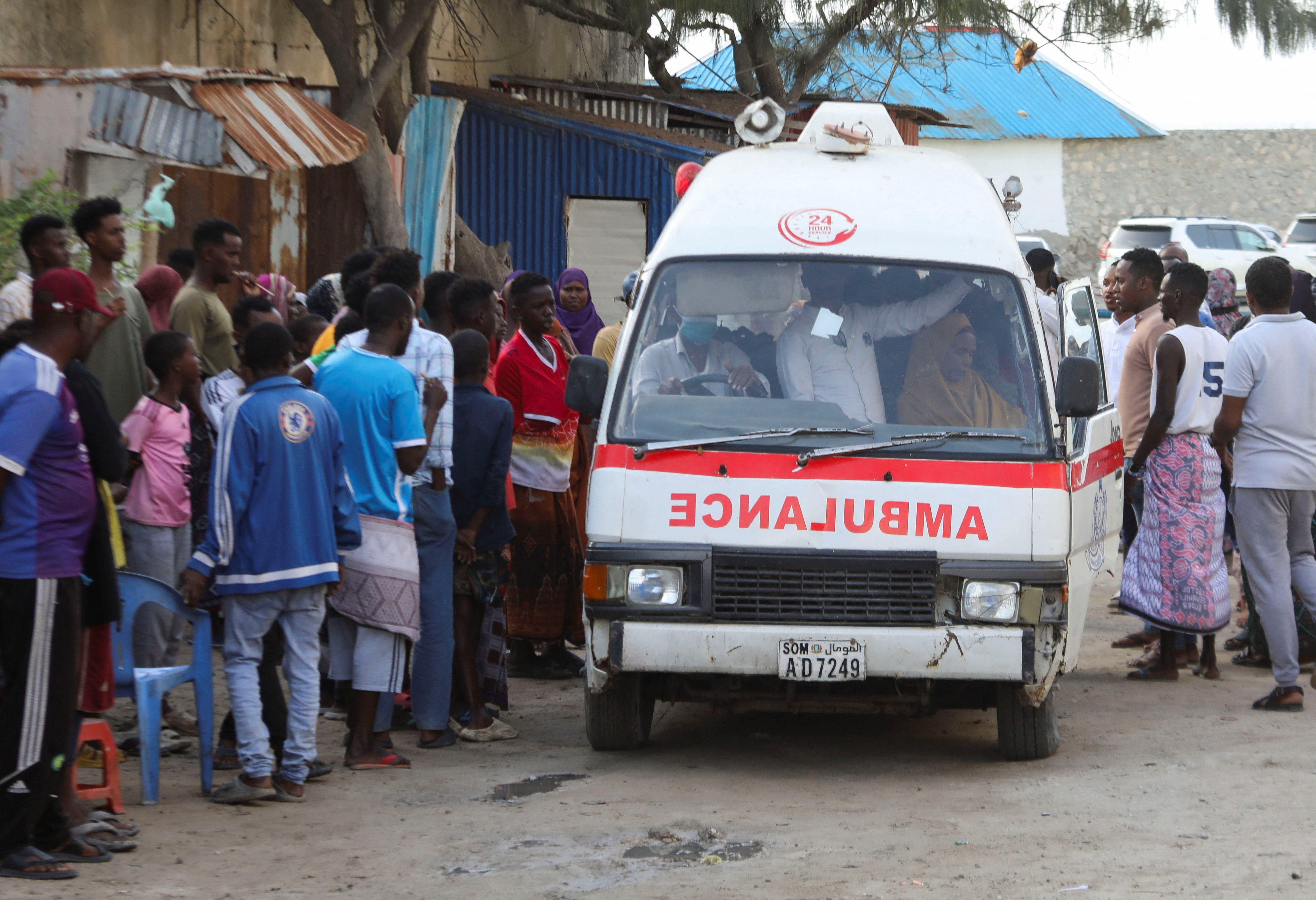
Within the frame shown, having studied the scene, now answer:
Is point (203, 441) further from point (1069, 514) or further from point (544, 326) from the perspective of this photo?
point (1069, 514)

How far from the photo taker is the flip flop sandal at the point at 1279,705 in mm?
6562

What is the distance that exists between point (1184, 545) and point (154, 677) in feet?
15.8

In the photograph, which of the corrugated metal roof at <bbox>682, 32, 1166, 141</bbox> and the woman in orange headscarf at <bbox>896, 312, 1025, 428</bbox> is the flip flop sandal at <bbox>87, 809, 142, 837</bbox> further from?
the corrugated metal roof at <bbox>682, 32, 1166, 141</bbox>

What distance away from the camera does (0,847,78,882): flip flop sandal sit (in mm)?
4125

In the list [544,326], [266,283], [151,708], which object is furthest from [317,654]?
[266,283]

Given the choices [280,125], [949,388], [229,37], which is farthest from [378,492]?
[229,37]

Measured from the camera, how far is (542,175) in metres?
16.5

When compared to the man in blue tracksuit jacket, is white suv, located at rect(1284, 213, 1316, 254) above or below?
above

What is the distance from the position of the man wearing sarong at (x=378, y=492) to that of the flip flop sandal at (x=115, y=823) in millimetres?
1111

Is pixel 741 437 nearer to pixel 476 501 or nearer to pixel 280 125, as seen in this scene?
pixel 476 501

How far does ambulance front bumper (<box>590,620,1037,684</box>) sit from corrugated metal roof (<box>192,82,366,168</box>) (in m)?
5.18

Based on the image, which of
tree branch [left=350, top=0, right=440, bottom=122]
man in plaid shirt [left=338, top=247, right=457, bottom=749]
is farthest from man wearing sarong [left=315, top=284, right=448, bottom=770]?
tree branch [left=350, top=0, right=440, bottom=122]

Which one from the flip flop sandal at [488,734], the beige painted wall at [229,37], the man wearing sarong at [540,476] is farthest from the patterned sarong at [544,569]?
the beige painted wall at [229,37]

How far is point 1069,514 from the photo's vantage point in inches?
210
